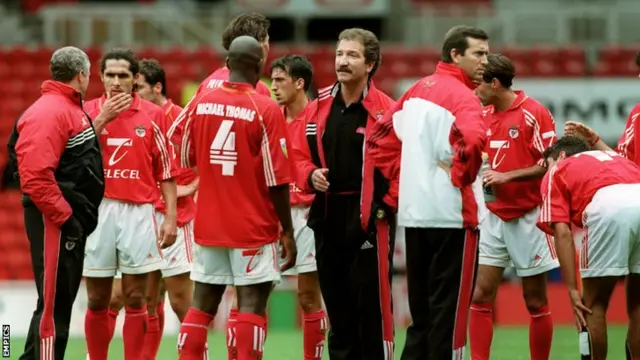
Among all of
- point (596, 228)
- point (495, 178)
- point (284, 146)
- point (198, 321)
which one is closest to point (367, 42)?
point (284, 146)

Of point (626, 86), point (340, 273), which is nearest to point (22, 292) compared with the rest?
point (340, 273)

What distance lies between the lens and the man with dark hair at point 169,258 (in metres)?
9.69

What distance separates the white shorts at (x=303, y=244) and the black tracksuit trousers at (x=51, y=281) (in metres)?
1.80

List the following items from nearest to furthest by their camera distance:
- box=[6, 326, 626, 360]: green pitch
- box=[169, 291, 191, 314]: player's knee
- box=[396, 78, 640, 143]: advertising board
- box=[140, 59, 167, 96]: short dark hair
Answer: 1. box=[169, 291, 191, 314]: player's knee
2. box=[140, 59, 167, 96]: short dark hair
3. box=[6, 326, 626, 360]: green pitch
4. box=[396, 78, 640, 143]: advertising board

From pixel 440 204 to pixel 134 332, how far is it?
8.89 ft

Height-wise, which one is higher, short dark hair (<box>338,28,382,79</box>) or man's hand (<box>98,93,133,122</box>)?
short dark hair (<box>338,28,382,79</box>)

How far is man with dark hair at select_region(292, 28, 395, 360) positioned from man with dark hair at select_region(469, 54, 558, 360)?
137cm

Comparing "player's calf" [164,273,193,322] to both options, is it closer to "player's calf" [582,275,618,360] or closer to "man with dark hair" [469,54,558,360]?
"man with dark hair" [469,54,558,360]

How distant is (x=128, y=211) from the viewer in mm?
8992

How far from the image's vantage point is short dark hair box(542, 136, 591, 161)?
27.2 ft

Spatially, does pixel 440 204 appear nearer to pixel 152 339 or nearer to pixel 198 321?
pixel 198 321

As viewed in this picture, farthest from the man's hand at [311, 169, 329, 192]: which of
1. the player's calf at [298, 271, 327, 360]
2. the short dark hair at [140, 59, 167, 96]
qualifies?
the short dark hair at [140, 59, 167, 96]

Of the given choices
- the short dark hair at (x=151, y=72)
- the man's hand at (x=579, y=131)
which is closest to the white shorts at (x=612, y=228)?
the man's hand at (x=579, y=131)

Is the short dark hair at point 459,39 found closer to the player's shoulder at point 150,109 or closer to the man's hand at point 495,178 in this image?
the man's hand at point 495,178
